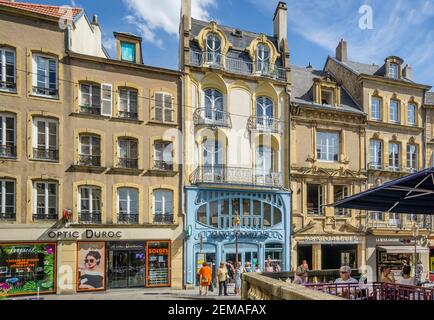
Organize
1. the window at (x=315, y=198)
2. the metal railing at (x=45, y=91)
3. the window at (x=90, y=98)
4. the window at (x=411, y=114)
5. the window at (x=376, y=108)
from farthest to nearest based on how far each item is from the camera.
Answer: the window at (x=411, y=114)
the window at (x=376, y=108)
the window at (x=315, y=198)
the window at (x=90, y=98)
the metal railing at (x=45, y=91)

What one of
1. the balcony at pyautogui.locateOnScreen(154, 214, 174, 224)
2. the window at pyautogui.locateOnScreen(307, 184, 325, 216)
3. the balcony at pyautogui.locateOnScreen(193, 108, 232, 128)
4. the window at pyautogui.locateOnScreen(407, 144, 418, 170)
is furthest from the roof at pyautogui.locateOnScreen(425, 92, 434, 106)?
the balcony at pyautogui.locateOnScreen(154, 214, 174, 224)

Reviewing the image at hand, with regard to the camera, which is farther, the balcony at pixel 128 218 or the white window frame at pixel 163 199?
the white window frame at pixel 163 199

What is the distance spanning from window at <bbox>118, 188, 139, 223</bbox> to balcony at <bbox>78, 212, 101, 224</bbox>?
106cm

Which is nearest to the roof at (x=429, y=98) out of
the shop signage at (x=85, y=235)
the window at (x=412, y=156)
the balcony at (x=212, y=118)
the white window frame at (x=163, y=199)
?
the window at (x=412, y=156)

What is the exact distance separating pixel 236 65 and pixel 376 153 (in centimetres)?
1120

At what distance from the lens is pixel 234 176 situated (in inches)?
862

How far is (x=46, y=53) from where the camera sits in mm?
18562

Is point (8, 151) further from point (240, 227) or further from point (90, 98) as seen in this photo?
point (240, 227)

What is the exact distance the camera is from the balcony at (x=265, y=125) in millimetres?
22875

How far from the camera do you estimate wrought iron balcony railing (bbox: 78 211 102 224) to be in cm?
1859

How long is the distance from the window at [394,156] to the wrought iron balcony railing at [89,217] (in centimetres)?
1903

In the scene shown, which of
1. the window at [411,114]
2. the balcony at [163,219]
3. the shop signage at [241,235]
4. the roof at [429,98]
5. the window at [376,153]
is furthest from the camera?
the roof at [429,98]

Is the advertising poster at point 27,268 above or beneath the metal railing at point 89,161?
beneath

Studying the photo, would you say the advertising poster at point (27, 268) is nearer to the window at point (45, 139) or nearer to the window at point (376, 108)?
the window at point (45, 139)
